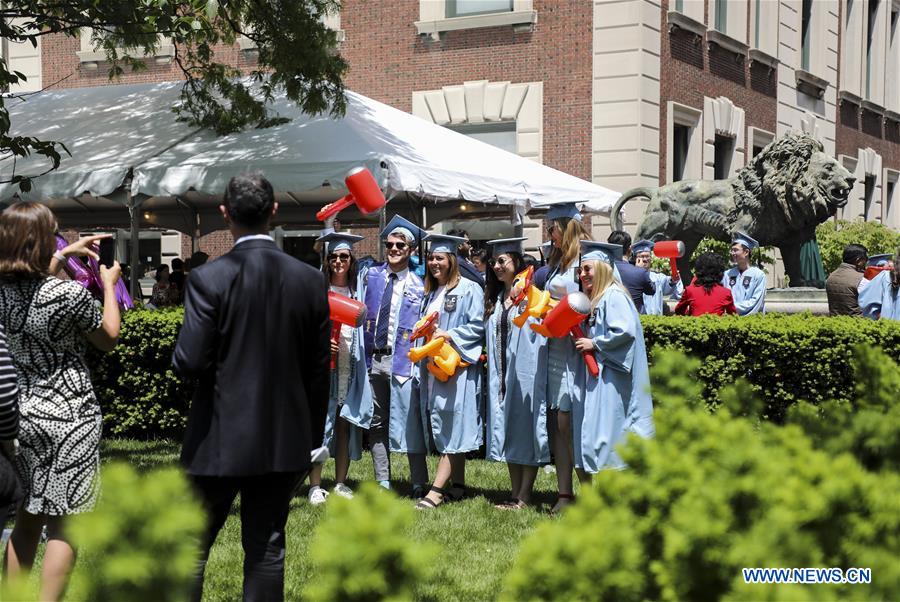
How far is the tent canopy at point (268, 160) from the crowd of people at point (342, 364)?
139 cm

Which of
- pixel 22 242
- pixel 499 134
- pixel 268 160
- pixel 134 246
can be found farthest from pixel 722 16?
pixel 22 242

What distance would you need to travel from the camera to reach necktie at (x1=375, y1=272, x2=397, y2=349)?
7777mm

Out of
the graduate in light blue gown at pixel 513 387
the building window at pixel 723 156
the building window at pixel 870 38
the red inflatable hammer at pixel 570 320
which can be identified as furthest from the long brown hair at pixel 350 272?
the building window at pixel 870 38

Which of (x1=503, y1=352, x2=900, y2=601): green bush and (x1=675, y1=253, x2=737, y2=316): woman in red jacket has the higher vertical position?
(x1=503, y1=352, x2=900, y2=601): green bush

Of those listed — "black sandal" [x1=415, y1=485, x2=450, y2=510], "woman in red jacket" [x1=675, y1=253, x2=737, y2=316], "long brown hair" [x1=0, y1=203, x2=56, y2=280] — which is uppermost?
"long brown hair" [x1=0, y1=203, x2=56, y2=280]

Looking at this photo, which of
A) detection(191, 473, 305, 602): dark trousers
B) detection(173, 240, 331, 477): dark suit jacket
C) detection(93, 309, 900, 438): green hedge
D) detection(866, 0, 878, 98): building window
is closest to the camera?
detection(173, 240, 331, 477): dark suit jacket

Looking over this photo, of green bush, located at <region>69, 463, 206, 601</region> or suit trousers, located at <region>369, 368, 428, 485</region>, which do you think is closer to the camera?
green bush, located at <region>69, 463, 206, 601</region>

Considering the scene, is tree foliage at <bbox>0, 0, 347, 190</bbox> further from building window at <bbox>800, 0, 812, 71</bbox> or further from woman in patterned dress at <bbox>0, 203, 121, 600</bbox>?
building window at <bbox>800, 0, 812, 71</bbox>

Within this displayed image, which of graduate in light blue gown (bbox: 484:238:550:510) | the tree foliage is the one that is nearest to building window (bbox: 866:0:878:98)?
the tree foliage

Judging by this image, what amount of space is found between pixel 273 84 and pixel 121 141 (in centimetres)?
240

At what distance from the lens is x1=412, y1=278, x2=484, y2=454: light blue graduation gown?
7500 millimetres

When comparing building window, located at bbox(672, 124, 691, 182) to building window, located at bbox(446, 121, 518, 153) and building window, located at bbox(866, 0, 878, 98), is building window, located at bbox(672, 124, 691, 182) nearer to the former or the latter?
building window, located at bbox(446, 121, 518, 153)

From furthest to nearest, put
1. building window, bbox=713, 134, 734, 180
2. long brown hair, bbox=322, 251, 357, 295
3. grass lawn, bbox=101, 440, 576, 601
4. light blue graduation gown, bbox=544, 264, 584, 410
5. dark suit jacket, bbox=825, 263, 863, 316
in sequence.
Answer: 1. building window, bbox=713, 134, 734, 180
2. dark suit jacket, bbox=825, 263, 863, 316
3. long brown hair, bbox=322, 251, 357, 295
4. light blue graduation gown, bbox=544, 264, 584, 410
5. grass lawn, bbox=101, 440, 576, 601

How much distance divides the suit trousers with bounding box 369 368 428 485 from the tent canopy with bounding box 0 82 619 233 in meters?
3.13
